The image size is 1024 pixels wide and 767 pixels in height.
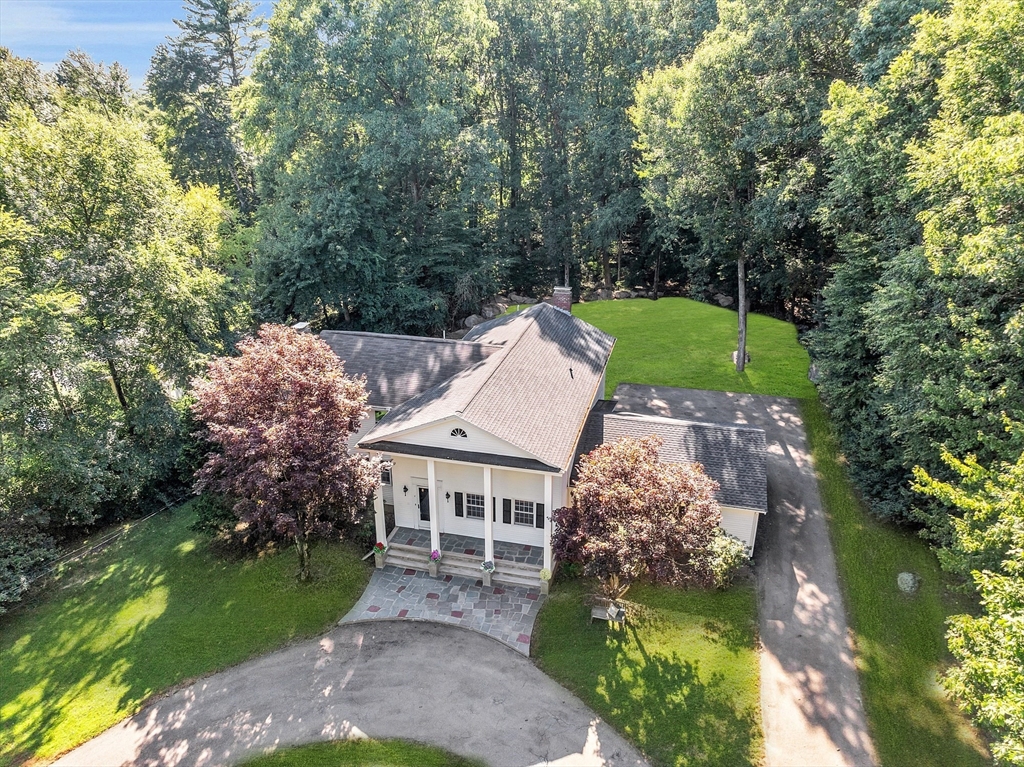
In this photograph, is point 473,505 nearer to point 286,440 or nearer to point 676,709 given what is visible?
point 286,440

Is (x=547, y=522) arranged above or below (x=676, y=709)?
above

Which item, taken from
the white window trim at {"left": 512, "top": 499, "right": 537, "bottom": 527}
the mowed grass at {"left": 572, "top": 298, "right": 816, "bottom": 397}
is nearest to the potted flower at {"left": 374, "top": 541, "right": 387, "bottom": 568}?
the white window trim at {"left": 512, "top": 499, "right": 537, "bottom": 527}

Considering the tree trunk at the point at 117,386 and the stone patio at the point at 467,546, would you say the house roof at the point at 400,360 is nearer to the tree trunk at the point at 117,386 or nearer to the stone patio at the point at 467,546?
the stone patio at the point at 467,546

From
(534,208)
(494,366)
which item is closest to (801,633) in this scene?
(494,366)

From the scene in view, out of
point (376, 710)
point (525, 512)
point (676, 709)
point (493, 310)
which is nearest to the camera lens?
point (676, 709)

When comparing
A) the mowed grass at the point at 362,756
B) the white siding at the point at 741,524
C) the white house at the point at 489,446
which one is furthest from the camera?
the white siding at the point at 741,524

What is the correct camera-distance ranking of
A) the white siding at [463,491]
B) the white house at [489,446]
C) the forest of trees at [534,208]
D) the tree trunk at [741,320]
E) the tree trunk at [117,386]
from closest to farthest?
the forest of trees at [534,208] → the white house at [489,446] → the white siding at [463,491] → the tree trunk at [117,386] → the tree trunk at [741,320]

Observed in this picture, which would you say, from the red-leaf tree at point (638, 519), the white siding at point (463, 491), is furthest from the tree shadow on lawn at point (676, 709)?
the white siding at point (463, 491)
